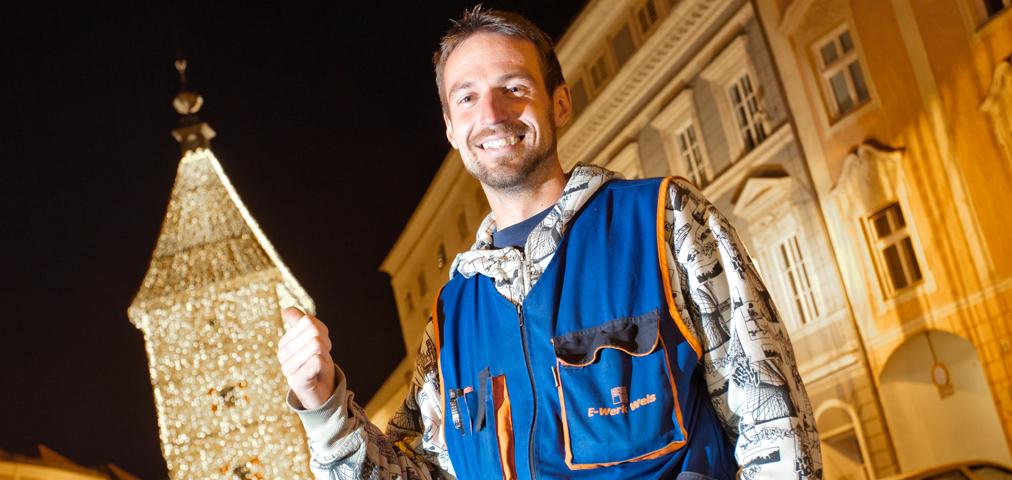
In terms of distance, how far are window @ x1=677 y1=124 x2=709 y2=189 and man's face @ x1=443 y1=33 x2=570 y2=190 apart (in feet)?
18.0

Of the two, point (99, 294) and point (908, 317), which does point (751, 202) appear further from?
point (99, 294)

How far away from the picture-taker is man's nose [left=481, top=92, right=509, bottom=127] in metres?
1.46

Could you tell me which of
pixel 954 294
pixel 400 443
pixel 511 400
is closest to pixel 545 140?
pixel 511 400

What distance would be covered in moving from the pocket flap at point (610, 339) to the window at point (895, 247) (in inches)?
158

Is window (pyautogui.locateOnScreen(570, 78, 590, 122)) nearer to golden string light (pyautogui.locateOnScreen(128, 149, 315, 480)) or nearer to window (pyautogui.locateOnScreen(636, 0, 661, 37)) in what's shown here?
window (pyautogui.locateOnScreen(636, 0, 661, 37))

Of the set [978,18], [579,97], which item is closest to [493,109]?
[978,18]

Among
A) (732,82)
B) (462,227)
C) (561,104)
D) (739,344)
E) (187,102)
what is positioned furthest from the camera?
(462,227)

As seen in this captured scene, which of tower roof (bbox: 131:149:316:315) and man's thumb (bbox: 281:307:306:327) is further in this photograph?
tower roof (bbox: 131:149:316:315)

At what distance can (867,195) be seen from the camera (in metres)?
4.84

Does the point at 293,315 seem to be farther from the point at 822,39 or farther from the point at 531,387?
the point at 822,39

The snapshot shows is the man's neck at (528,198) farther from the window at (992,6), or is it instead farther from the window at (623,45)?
the window at (623,45)

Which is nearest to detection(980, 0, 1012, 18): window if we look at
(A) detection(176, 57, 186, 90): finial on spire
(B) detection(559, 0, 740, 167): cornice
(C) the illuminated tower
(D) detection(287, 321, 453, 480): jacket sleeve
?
(B) detection(559, 0, 740, 167): cornice

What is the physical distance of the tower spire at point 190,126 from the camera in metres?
7.41

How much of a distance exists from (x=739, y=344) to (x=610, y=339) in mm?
193
